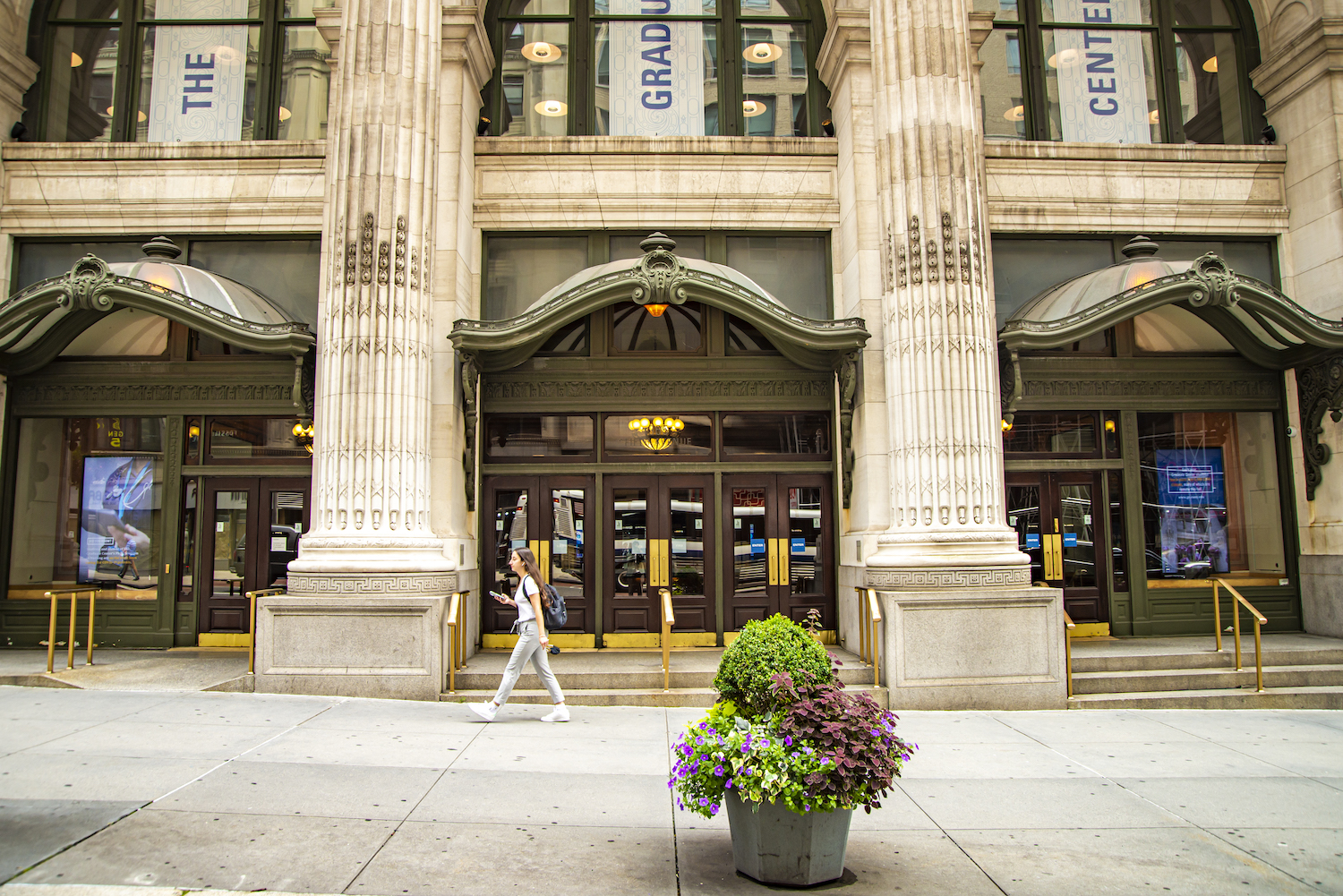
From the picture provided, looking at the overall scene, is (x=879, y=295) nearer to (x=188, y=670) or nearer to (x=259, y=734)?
(x=259, y=734)

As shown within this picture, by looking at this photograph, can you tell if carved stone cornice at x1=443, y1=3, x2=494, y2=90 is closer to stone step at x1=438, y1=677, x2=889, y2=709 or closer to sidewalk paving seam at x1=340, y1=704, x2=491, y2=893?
stone step at x1=438, y1=677, x2=889, y2=709

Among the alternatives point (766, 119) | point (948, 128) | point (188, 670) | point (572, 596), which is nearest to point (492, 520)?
point (572, 596)

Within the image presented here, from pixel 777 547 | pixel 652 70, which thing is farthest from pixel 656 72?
pixel 777 547

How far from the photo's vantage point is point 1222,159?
1323 centimetres

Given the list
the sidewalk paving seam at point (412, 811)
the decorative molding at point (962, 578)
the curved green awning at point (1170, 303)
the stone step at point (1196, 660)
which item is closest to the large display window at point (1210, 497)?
the curved green awning at point (1170, 303)

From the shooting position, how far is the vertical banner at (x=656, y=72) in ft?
43.3

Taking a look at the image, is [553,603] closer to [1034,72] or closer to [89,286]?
[89,286]

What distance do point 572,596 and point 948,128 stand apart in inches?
321

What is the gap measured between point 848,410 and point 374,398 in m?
6.29

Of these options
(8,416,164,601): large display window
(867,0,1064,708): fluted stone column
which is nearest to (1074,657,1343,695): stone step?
(867,0,1064,708): fluted stone column

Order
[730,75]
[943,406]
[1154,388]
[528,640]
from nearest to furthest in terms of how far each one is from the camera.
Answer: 1. [528,640]
2. [943,406]
3. [1154,388]
4. [730,75]

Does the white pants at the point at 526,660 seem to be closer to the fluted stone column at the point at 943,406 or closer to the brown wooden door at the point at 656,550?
the brown wooden door at the point at 656,550

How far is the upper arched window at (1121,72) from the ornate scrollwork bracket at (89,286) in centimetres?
1253

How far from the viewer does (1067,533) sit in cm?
1295
